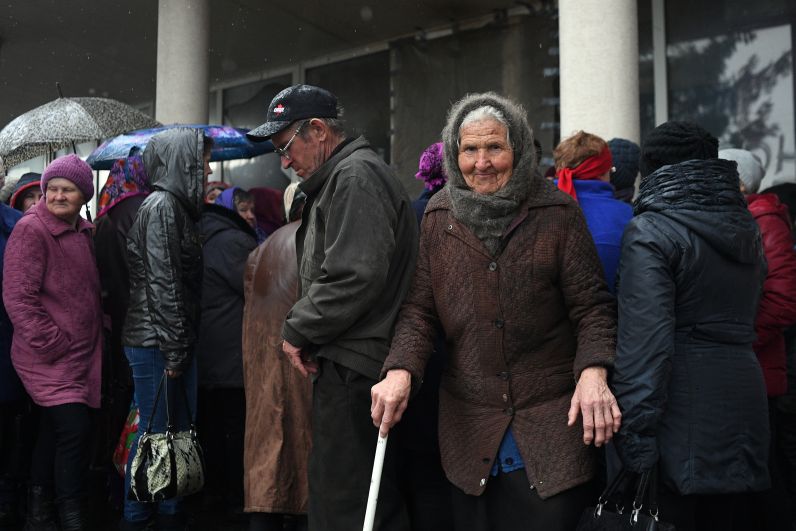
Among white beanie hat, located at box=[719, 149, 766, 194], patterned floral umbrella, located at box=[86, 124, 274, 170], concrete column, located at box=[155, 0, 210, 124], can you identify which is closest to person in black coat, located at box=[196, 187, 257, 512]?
patterned floral umbrella, located at box=[86, 124, 274, 170]

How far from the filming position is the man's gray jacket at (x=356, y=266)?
293 centimetres

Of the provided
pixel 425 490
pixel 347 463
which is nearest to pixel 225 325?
pixel 425 490

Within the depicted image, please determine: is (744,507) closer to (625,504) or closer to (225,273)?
(625,504)

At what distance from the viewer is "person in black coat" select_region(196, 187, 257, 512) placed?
4.98m

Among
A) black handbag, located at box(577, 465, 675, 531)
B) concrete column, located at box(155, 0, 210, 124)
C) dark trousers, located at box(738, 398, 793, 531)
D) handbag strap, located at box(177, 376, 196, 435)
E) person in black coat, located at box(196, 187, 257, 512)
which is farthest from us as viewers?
concrete column, located at box(155, 0, 210, 124)

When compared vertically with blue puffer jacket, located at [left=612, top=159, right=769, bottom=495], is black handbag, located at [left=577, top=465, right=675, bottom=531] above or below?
below

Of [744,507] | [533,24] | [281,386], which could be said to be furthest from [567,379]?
[533,24]

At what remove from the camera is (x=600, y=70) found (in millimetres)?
5484

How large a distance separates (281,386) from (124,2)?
25.9 feet

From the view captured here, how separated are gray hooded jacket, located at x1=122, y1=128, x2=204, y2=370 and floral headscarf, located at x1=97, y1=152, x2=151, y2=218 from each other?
0.44m

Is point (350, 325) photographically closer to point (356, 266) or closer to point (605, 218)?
point (356, 266)

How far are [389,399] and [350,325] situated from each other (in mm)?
431

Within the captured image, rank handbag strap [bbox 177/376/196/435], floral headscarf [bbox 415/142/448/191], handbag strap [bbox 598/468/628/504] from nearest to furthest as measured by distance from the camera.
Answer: handbag strap [bbox 598/468/628/504], floral headscarf [bbox 415/142/448/191], handbag strap [bbox 177/376/196/435]

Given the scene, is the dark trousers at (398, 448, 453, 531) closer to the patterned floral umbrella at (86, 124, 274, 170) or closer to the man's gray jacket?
the man's gray jacket
